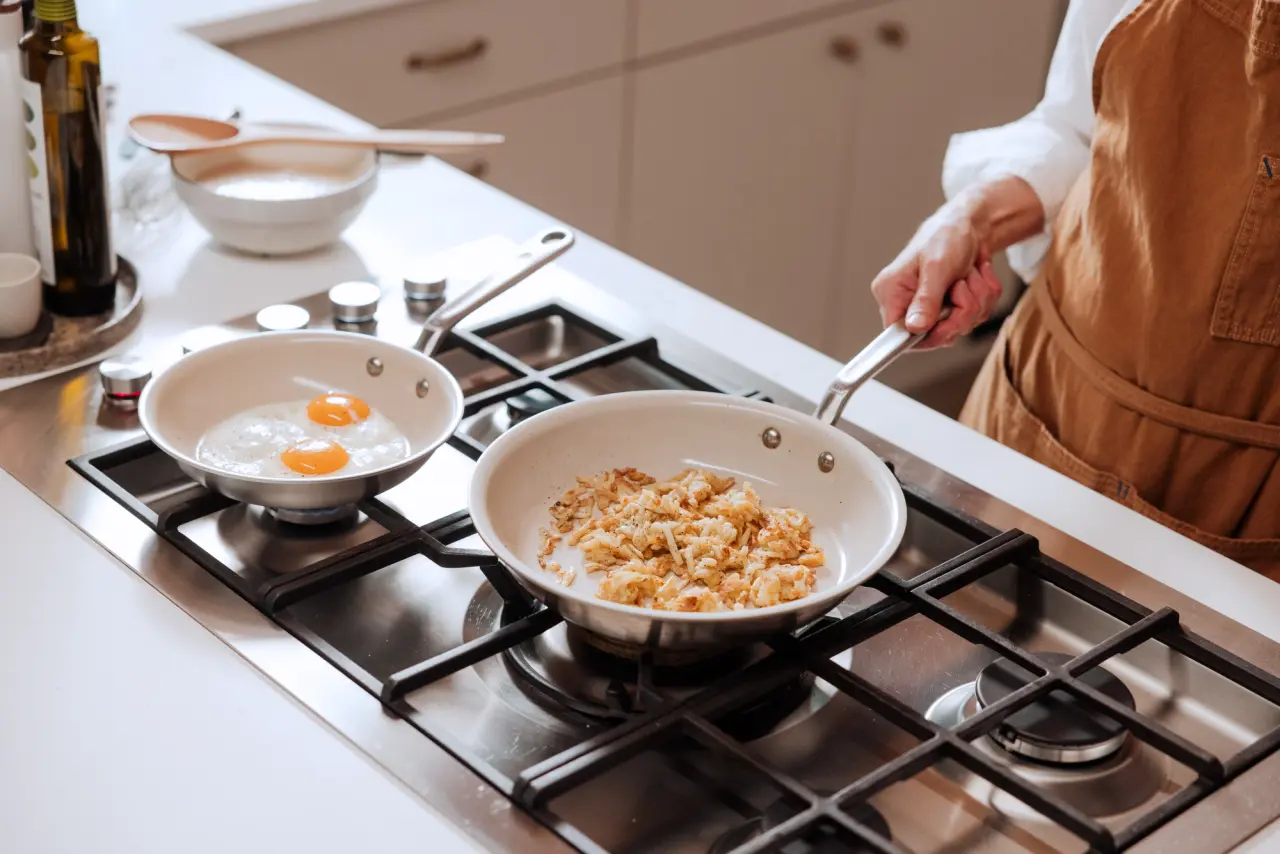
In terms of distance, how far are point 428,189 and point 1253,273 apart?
2.49 ft

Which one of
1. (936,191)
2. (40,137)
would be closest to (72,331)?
(40,137)

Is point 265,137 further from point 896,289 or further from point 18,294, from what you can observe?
point 896,289

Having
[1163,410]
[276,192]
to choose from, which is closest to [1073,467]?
[1163,410]

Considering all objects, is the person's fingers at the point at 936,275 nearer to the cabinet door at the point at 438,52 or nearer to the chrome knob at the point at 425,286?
the chrome knob at the point at 425,286

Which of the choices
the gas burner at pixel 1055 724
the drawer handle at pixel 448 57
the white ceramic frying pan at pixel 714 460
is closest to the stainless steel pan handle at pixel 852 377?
the white ceramic frying pan at pixel 714 460

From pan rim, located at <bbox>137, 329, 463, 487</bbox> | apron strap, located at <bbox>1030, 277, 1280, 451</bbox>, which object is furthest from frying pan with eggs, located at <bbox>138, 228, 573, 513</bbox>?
apron strap, located at <bbox>1030, 277, 1280, 451</bbox>

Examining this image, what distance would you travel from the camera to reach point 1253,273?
1.13m

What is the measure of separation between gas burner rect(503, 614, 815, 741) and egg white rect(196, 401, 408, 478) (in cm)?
18

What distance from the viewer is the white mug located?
114cm

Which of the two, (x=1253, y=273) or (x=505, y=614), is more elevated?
(x=1253, y=273)

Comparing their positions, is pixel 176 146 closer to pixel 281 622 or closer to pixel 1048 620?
pixel 281 622

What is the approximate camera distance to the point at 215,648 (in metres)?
0.86

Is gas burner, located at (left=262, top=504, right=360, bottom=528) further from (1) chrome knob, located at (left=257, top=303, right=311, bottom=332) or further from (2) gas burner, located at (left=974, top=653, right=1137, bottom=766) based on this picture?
(2) gas burner, located at (left=974, top=653, right=1137, bottom=766)

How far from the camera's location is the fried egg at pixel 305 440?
38.9 inches
